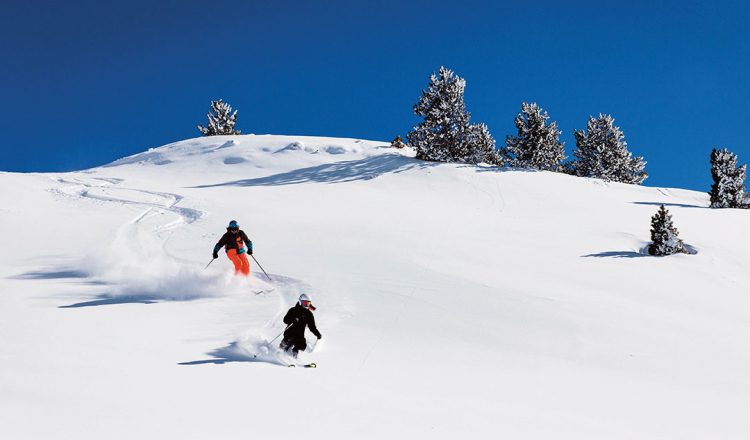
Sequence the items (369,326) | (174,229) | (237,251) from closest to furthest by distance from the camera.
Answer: (369,326) < (237,251) < (174,229)

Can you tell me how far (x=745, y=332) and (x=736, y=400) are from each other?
3.83 m

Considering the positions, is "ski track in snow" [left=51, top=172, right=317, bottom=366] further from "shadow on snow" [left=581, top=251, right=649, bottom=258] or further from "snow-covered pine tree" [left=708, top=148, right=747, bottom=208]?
"snow-covered pine tree" [left=708, top=148, right=747, bottom=208]

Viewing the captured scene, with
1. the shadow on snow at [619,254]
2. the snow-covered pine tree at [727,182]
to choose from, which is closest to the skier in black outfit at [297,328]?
the shadow on snow at [619,254]

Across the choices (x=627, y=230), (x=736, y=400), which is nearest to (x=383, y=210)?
(x=627, y=230)

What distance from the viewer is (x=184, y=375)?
588 cm

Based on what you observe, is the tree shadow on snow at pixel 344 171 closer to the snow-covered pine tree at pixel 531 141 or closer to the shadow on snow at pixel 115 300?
the snow-covered pine tree at pixel 531 141

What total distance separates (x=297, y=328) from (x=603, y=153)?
50437 mm

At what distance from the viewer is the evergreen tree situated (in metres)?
40.4

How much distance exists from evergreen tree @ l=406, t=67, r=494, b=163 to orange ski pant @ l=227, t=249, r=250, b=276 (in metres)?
29.9

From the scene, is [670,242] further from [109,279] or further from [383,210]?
[109,279]

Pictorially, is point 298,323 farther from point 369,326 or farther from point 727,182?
point 727,182

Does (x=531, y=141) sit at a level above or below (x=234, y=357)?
above

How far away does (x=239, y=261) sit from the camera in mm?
11578

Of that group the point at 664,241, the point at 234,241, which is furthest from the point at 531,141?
the point at 234,241
